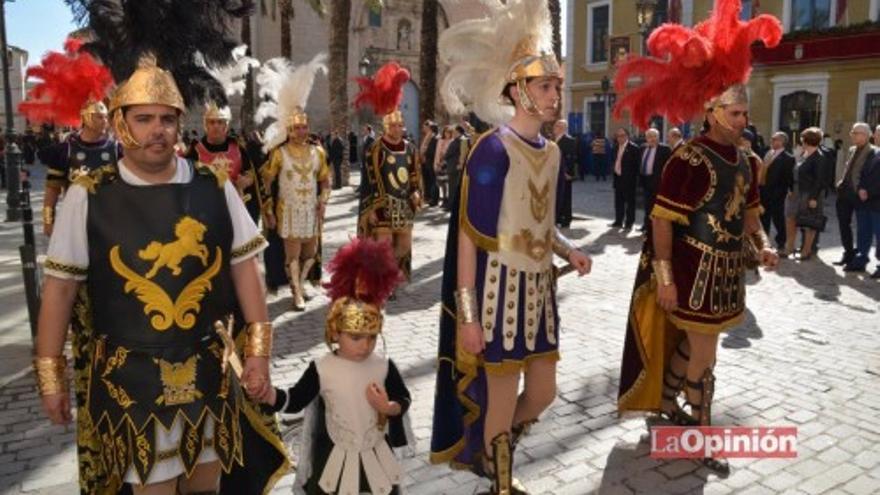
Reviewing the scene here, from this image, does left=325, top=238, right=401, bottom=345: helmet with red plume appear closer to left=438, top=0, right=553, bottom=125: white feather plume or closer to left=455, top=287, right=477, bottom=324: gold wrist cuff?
left=455, top=287, right=477, bottom=324: gold wrist cuff

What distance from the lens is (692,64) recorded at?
4.10 meters

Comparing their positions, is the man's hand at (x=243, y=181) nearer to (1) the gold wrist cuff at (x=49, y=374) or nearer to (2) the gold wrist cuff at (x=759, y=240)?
(1) the gold wrist cuff at (x=49, y=374)

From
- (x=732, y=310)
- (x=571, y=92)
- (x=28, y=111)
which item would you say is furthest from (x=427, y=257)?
(x=571, y=92)

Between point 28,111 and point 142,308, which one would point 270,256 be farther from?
point 142,308

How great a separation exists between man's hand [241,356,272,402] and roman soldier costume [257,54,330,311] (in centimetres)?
519

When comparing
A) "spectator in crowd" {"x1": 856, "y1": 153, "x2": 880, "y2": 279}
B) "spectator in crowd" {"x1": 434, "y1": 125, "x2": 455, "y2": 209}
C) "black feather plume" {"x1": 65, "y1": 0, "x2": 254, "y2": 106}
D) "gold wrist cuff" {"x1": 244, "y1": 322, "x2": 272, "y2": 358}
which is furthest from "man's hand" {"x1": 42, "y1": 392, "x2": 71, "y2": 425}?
"spectator in crowd" {"x1": 434, "y1": 125, "x2": 455, "y2": 209}

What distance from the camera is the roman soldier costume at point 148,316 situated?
8.37 ft

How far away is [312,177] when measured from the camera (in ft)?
26.1

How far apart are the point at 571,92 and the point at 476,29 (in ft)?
103

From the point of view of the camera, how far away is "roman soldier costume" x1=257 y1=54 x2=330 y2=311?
7.82 metres

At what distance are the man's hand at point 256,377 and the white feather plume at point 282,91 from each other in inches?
213

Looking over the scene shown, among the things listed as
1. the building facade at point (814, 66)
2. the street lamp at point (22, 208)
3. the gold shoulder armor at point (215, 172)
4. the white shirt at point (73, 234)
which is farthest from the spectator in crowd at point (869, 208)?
the street lamp at point (22, 208)

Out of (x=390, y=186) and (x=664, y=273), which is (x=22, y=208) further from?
(x=664, y=273)

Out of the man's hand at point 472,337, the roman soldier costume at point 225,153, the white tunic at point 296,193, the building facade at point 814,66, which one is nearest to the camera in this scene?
the man's hand at point 472,337
